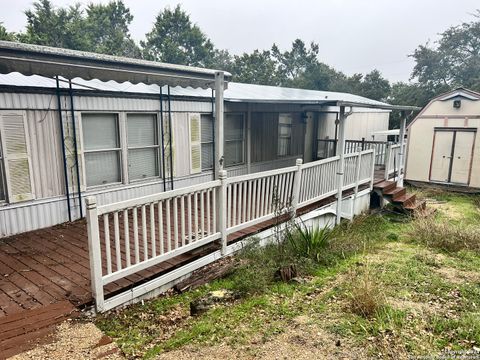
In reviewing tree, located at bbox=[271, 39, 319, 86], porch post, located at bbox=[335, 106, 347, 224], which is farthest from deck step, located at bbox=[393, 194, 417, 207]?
tree, located at bbox=[271, 39, 319, 86]

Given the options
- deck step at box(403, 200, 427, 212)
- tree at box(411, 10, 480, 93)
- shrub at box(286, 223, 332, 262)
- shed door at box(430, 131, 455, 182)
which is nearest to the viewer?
shrub at box(286, 223, 332, 262)

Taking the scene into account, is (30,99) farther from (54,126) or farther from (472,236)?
(472,236)

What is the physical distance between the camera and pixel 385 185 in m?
9.16

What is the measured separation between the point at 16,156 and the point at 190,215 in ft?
10.3

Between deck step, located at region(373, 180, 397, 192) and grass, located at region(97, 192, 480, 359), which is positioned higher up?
deck step, located at region(373, 180, 397, 192)

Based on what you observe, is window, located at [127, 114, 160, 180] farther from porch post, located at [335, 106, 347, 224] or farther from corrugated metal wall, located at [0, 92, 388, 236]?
porch post, located at [335, 106, 347, 224]

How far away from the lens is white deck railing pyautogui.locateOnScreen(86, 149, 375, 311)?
3236 millimetres

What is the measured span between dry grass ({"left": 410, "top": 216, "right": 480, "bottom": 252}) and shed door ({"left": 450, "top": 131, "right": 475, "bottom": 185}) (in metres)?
6.89

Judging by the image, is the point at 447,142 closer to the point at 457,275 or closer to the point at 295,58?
the point at 457,275

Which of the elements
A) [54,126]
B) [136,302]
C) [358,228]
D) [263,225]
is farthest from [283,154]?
[136,302]

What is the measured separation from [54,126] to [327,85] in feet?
107

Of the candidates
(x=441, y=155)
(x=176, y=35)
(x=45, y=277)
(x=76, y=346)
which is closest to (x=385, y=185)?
(x=441, y=155)

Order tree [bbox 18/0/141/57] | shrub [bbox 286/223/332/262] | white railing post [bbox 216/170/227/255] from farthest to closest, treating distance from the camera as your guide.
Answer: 1. tree [bbox 18/0/141/57]
2. shrub [bbox 286/223/332/262]
3. white railing post [bbox 216/170/227/255]

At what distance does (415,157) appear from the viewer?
1337cm
